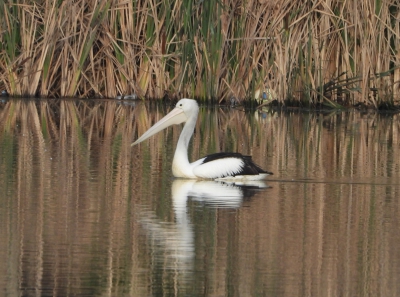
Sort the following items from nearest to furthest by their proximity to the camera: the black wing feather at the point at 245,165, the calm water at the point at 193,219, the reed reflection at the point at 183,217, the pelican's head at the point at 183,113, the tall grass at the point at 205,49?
the calm water at the point at 193,219
the reed reflection at the point at 183,217
the black wing feather at the point at 245,165
the pelican's head at the point at 183,113
the tall grass at the point at 205,49

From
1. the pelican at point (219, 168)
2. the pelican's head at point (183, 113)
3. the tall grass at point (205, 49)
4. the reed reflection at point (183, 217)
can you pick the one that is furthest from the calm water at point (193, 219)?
the tall grass at point (205, 49)

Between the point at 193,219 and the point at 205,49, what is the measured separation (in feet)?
29.7

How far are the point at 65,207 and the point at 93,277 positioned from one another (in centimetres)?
191

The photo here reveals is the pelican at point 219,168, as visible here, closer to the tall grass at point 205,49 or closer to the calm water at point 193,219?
the calm water at point 193,219

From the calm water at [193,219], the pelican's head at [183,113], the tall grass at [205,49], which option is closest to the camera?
the calm water at [193,219]

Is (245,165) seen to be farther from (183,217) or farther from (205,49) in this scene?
(205,49)

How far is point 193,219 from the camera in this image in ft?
21.7

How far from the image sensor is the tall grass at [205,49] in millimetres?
14984

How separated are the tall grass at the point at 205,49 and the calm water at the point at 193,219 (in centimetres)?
308

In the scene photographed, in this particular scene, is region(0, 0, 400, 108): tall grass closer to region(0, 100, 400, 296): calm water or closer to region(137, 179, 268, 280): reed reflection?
region(0, 100, 400, 296): calm water

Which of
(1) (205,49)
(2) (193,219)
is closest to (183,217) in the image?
(2) (193,219)

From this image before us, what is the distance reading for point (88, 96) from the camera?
56.3 feet

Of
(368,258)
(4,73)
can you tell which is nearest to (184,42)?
(4,73)

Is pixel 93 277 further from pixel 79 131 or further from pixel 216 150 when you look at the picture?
pixel 79 131
